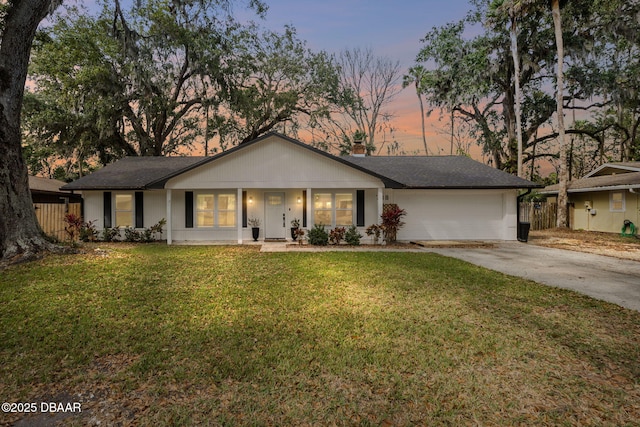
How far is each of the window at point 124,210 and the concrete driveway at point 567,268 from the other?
12181 mm

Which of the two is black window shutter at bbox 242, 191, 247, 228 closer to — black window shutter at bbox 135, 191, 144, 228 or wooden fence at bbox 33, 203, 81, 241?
black window shutter at bbox 135, 191, 144, 228

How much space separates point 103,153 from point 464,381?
2640 centimetres

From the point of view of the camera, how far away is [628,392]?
300 cm

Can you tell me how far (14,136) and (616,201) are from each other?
2413 cm

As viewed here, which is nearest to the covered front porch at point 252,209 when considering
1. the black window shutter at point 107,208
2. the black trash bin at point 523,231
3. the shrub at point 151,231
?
the shrub at point 151,231

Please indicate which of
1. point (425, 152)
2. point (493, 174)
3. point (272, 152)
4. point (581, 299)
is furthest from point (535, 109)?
point (581, 299)

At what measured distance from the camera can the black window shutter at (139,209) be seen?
13.7m

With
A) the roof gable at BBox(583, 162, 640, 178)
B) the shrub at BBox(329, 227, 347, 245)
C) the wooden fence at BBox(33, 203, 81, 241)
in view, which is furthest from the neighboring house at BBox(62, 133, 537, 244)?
the roof gable at BBox(583, 162, 640, 178)

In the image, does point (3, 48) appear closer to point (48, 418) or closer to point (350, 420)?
point (48, 418)

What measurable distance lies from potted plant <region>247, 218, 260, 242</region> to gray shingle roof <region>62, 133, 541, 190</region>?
3043mm

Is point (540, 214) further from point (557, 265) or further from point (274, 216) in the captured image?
point (274, 216)

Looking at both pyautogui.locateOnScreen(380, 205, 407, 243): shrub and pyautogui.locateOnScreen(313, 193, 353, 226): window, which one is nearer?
pyautogui.locateOnScreen(380, 205, 407, 243): shrub

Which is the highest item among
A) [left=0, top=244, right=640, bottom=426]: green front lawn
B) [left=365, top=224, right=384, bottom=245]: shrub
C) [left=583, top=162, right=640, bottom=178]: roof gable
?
[left=583, top=162, right=640, bottom=178]: roof gable

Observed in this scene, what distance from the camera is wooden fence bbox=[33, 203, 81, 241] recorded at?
1295cm
